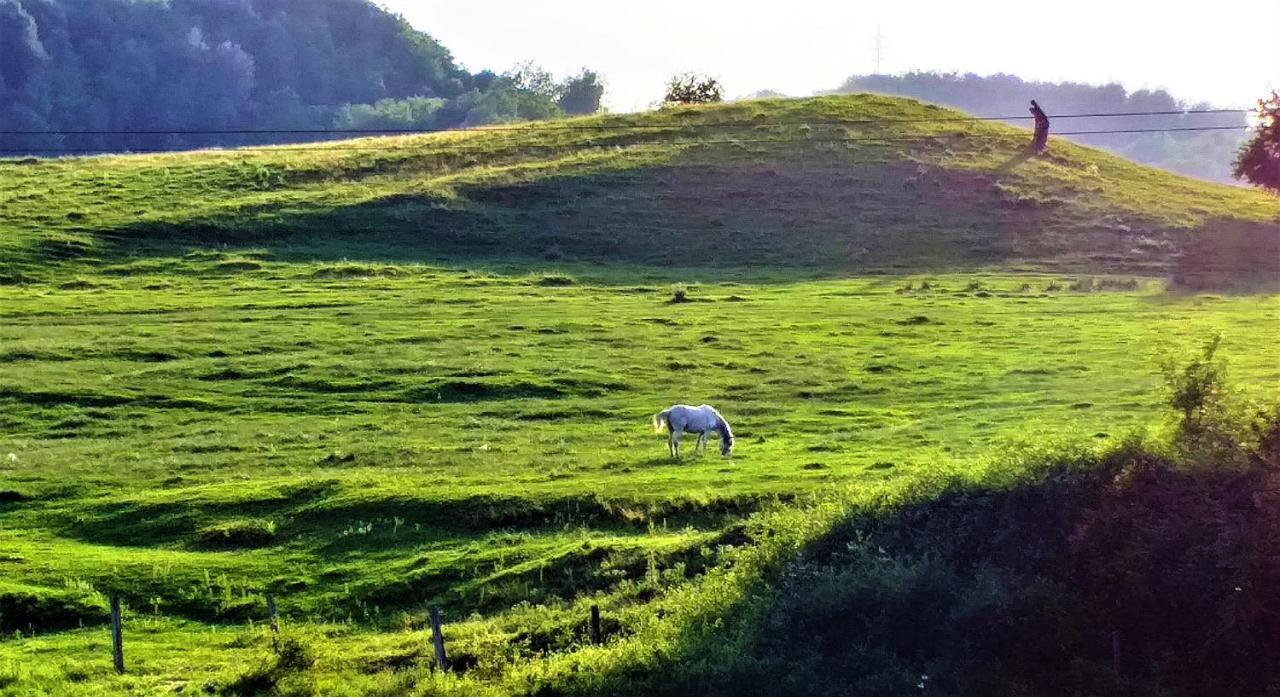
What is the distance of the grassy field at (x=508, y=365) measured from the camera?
23.6m

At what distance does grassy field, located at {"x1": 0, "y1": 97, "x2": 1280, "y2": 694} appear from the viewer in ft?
77.5

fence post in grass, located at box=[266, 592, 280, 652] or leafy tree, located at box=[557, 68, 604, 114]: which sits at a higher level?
leafy tree, located at box=[557, 68, 604, 114]

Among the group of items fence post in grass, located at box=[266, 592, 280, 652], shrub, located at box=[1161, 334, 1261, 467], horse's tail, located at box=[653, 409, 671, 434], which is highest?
shrub, located at box=[1161, 334, 1261, 467]

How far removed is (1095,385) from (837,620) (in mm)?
24060

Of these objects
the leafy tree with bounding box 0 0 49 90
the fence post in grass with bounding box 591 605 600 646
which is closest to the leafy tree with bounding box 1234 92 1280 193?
the fence post in grass with bounding box 591 605 600 646

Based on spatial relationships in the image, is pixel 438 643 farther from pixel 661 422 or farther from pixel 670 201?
pixel 670 201

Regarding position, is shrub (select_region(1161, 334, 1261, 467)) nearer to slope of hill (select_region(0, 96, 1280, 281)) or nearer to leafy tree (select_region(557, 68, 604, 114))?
slope of hill (select_region(0, 96, 1280, 281))

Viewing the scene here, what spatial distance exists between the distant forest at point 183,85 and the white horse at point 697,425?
12275 cm

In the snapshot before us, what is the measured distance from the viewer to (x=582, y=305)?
56.2 meters

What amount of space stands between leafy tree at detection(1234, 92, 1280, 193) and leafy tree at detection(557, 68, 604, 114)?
117m

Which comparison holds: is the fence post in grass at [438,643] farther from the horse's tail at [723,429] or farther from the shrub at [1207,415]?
the horse's tail at [723,429]

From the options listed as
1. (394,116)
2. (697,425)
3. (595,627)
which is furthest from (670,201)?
(394,116)

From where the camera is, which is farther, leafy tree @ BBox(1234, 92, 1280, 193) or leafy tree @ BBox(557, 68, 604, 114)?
leafy tree @ BBox(557, 68, 604, 114)

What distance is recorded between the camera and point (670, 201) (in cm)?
8006
